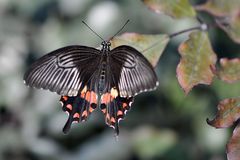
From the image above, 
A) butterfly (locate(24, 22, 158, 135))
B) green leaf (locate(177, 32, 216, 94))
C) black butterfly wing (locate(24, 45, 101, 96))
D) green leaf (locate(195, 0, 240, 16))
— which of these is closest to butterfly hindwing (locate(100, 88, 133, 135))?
butterfly (locate(24, 22, 158, 135))

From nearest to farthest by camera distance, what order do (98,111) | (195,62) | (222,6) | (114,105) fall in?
(195,62) < (222,6) < (114,105) < (98,111)

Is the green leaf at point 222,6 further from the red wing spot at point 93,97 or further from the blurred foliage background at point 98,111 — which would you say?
the blurred foliage background at point 98,111

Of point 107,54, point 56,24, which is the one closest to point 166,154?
point 56,24

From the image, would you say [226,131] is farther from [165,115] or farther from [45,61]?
[45,61]

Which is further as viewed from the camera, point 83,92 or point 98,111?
point 98,111

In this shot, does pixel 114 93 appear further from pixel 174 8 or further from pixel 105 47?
pixel 174 8

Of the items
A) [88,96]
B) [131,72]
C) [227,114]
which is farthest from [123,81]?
[227,114]
